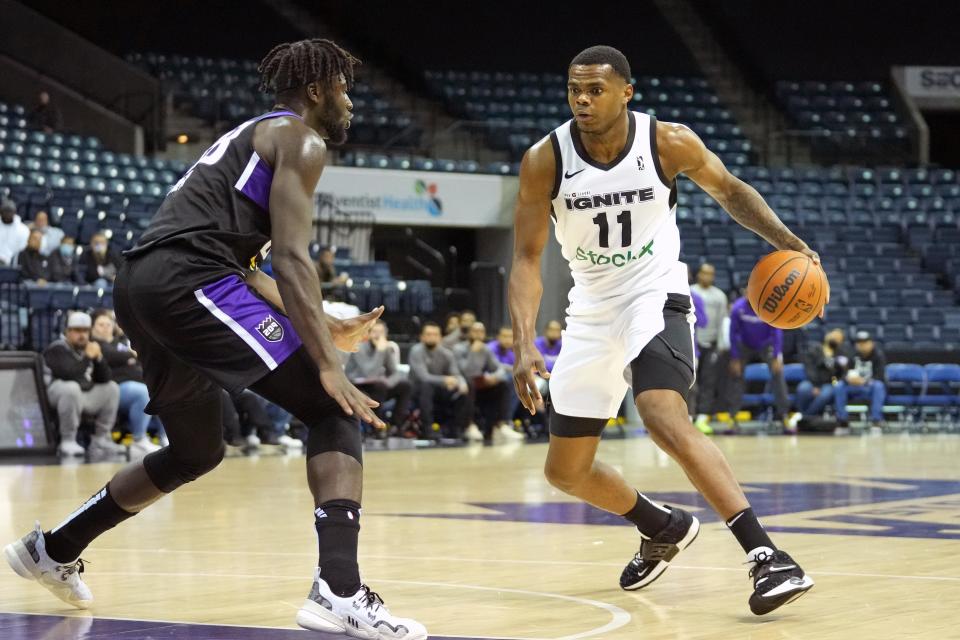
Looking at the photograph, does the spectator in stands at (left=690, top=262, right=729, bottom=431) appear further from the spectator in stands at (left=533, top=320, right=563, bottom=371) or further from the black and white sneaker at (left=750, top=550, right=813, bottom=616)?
the black and white sneaker at (left=750, top=550, right=813, bottom=616)

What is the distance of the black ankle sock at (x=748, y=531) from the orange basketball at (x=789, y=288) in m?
0.85

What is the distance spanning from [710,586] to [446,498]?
3645 mm

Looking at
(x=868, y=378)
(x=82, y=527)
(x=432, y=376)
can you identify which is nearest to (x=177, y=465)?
(x=82, y=527)

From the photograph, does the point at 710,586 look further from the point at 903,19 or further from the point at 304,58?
the point at 903,19

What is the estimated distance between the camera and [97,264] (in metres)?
14.7

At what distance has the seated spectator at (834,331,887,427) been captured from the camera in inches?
658

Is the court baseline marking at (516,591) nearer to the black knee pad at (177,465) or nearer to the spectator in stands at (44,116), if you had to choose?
the black knee pad at (177,465)

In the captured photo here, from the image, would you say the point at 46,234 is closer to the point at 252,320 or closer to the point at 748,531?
the point at 252,320

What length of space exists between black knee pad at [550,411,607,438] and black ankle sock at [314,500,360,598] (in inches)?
49.8

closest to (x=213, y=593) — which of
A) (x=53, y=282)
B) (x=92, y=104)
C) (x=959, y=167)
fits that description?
(x=53, y=282)

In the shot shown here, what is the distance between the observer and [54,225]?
16.1m

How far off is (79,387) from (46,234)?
3631 mm

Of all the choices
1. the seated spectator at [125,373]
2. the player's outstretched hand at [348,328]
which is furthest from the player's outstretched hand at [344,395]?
the seated spectator at [125,373]

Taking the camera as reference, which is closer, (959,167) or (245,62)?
(245,62)
